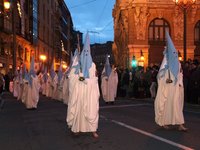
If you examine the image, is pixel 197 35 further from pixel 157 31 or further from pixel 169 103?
pixel 169 103

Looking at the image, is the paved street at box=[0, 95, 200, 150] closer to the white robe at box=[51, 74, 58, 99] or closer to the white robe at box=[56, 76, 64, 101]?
the white robe at box=[56, 76, 64, 101]

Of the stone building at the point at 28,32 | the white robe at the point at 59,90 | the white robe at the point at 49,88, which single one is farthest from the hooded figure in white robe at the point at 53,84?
the stone building at the point at 28,32

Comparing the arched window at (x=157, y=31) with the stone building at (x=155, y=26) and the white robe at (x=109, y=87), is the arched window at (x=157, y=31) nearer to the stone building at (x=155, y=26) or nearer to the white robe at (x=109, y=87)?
the stone building at (x=155, y=26)

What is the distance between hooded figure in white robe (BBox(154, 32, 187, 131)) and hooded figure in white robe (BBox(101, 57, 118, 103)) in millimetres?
11357

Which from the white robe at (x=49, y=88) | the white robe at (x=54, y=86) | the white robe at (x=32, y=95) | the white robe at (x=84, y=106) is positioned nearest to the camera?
the white robe at (x=84, y=106)

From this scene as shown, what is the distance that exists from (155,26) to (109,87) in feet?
79.7

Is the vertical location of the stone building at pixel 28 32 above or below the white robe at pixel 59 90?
above

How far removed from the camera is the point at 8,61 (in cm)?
5341

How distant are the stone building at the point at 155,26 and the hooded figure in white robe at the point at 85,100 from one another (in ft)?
116

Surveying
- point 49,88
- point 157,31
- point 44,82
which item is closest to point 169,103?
point 49,88

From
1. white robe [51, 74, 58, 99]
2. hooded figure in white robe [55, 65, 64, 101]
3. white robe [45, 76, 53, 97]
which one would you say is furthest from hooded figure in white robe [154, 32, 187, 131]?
white robe [45, 76, 53, 97]

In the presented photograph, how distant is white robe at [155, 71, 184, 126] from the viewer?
12.9 meters

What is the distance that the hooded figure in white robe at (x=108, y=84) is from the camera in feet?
81.0

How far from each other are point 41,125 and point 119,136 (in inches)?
149
